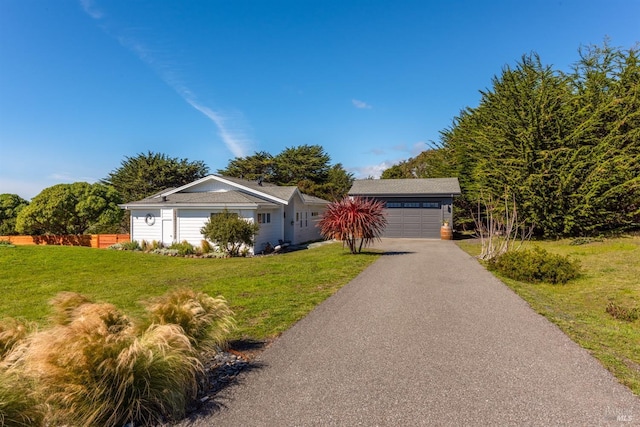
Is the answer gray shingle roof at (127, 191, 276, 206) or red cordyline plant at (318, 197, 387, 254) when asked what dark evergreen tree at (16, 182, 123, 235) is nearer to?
gray shingle roof at (127, 191, 276, 206)

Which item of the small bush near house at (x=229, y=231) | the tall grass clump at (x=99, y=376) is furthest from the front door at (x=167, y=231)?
the tall grass clump at (x=99, y=376)

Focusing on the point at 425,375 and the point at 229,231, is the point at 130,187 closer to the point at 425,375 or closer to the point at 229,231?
the point at 229,231

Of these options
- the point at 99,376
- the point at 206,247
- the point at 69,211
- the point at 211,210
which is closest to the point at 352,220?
the point at 206,247

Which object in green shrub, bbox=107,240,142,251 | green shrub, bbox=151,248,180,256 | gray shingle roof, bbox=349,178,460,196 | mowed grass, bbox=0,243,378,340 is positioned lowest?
mowed grass, bbox=0,243,378,340

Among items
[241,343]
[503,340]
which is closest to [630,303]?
[503,340]

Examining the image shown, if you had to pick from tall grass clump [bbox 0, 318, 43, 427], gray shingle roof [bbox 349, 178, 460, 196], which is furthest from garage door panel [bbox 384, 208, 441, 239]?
tall grass clump [bbox 0, 318, 43, 427]

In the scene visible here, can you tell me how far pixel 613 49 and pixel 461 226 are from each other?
1366 cm

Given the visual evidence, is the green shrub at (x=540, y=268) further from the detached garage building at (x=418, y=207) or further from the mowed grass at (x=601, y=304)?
the detached garage building at (x=418, y=207)

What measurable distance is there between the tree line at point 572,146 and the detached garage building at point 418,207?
2.82 metres

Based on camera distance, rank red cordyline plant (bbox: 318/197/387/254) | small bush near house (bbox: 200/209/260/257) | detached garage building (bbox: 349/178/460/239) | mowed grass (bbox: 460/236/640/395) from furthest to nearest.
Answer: detached garage building (bbox: 349/178/460/239) → small bush near house (bbox: 200/209/260/257) → red cordyline plant (bbox: 318/197/387/254) → mowed grass (bbox: 460/236/640/395)

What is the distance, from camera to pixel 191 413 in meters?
3.42

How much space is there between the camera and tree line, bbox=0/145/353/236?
950 inches

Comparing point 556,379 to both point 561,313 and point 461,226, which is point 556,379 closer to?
point 561,313

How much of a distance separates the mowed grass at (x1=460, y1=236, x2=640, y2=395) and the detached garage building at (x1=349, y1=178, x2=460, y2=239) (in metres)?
10.4
